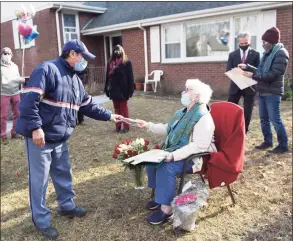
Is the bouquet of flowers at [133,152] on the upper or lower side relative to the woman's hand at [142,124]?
lower

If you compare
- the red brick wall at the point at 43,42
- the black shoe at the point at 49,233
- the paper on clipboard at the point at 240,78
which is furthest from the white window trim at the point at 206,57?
the black shoe at the point at 49,233

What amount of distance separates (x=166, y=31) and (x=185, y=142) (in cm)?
1109

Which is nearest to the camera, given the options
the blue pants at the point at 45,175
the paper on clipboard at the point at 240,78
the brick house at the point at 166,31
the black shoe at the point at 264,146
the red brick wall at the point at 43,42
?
the blue pants at the point at 45,175

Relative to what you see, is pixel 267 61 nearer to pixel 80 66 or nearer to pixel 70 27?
pixel 80 66

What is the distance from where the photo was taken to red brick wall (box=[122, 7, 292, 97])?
32.3 feet

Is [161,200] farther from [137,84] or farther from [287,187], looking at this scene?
[137,84]

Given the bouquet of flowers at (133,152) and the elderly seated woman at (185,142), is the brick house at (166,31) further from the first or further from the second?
the bouquet of flowers at (133,152)

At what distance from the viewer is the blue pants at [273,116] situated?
4730 mm

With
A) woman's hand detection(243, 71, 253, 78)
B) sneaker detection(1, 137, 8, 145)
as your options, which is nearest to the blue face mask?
woman's hand detection(243, 71, 253, 78)

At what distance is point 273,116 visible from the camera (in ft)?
→ 15.6

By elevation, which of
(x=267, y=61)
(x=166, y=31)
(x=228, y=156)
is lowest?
(x=228, y=156)

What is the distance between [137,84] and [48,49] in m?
5.31

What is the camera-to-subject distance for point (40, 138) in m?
2.65

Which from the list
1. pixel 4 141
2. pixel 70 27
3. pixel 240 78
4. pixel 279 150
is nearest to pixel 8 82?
pixel 4 141
